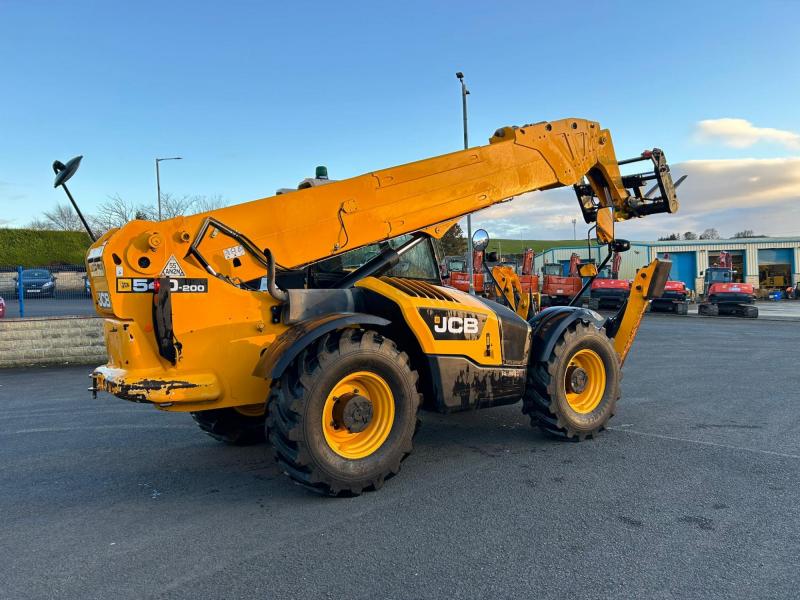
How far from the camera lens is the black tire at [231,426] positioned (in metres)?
5.50

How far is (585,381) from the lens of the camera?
585cm

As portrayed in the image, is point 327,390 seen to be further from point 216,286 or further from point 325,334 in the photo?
point 216,286

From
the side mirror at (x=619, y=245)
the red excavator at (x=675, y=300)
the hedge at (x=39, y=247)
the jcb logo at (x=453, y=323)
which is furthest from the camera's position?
the hedge at (x=39, y=247)

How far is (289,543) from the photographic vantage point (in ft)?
11.7

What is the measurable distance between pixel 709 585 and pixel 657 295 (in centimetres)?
409

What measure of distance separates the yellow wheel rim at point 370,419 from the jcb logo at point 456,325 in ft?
2.29

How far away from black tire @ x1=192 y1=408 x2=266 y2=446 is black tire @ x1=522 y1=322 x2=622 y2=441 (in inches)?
103

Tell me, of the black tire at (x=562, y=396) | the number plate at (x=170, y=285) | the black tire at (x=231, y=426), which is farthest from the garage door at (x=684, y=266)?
the number plate at (x=170, y=285)

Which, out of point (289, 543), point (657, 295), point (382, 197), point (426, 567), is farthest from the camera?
point (657, 295)

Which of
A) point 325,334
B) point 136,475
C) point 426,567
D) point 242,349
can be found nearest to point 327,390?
point 325,334

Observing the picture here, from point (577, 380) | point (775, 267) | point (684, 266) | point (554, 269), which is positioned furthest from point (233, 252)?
point (775, 267)

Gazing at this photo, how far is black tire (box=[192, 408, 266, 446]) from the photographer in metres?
5.50

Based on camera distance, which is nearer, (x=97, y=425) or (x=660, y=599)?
(x=660, y=599)

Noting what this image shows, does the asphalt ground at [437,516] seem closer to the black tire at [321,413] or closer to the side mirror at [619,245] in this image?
the black tire at [321,413]
